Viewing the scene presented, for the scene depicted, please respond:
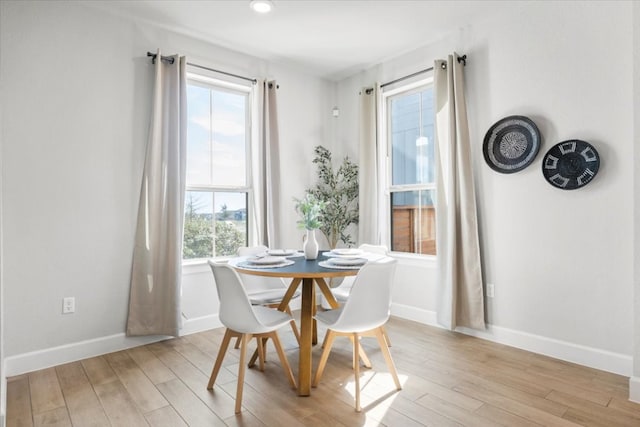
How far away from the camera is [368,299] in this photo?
2139 millimetres

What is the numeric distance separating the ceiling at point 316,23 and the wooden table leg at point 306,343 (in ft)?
7.52

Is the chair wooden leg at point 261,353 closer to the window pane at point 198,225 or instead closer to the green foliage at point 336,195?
the window pane at point 198,225

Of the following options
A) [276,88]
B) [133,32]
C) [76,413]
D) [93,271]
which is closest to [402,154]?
[276,88]

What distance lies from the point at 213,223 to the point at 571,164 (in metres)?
3.14

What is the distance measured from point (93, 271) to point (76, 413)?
117 centimetres

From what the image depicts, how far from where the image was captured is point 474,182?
10.8 ft

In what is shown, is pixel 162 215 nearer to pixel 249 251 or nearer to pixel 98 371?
pixel 249 251

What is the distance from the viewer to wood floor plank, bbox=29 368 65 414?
218cm

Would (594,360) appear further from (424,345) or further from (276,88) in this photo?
(276,88)

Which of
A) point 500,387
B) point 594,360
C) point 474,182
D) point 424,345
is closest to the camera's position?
point 500,387

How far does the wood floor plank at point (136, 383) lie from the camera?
86.4 inches

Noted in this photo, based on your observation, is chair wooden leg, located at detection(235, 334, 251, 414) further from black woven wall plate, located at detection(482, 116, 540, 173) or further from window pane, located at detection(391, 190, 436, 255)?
black woven wall plate, located at detection(482, 116, 540, 173)

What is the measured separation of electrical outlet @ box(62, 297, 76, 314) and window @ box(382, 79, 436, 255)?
10.0 feet

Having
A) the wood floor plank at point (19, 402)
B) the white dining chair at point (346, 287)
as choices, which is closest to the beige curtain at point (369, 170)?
the white dining chair at point (346, 287)
